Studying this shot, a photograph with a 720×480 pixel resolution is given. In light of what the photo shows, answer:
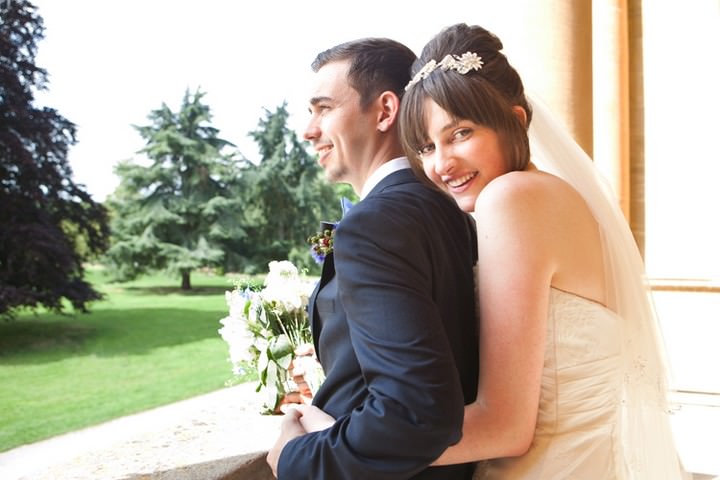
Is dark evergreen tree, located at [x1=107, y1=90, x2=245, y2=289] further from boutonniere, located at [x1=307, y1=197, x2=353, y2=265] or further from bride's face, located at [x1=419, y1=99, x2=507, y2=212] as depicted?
bride's face, located at [x1=419, y1=99, x2=507, y2=212]

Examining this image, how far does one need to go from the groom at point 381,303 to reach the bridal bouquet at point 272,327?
39.2 inches

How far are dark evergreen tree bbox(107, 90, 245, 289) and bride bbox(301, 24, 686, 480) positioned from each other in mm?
17373

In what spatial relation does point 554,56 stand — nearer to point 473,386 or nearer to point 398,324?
point 473,386

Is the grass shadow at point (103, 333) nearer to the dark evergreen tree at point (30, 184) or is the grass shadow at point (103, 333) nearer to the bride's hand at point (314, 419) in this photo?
the dark evergreen tree at point (30, 184)

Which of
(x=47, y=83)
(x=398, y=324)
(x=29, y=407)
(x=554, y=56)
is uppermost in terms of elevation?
(x=47, y=83)

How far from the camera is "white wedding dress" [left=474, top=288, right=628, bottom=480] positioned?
1.41 metres

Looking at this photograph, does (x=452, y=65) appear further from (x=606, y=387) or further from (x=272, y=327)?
(x=272, y=327)

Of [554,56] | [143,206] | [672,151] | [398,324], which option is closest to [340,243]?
[398,324]

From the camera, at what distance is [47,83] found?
1263 centimetres

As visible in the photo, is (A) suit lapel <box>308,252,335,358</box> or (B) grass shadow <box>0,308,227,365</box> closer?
(A) suit lapel <box>308,252,335,358</box>

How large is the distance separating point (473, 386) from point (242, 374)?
134 cm

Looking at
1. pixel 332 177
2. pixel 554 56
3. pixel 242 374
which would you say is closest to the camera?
pixel 332 177

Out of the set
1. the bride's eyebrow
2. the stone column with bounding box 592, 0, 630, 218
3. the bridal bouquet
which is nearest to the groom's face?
the bride's eyebrow

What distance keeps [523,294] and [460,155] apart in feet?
1.08
